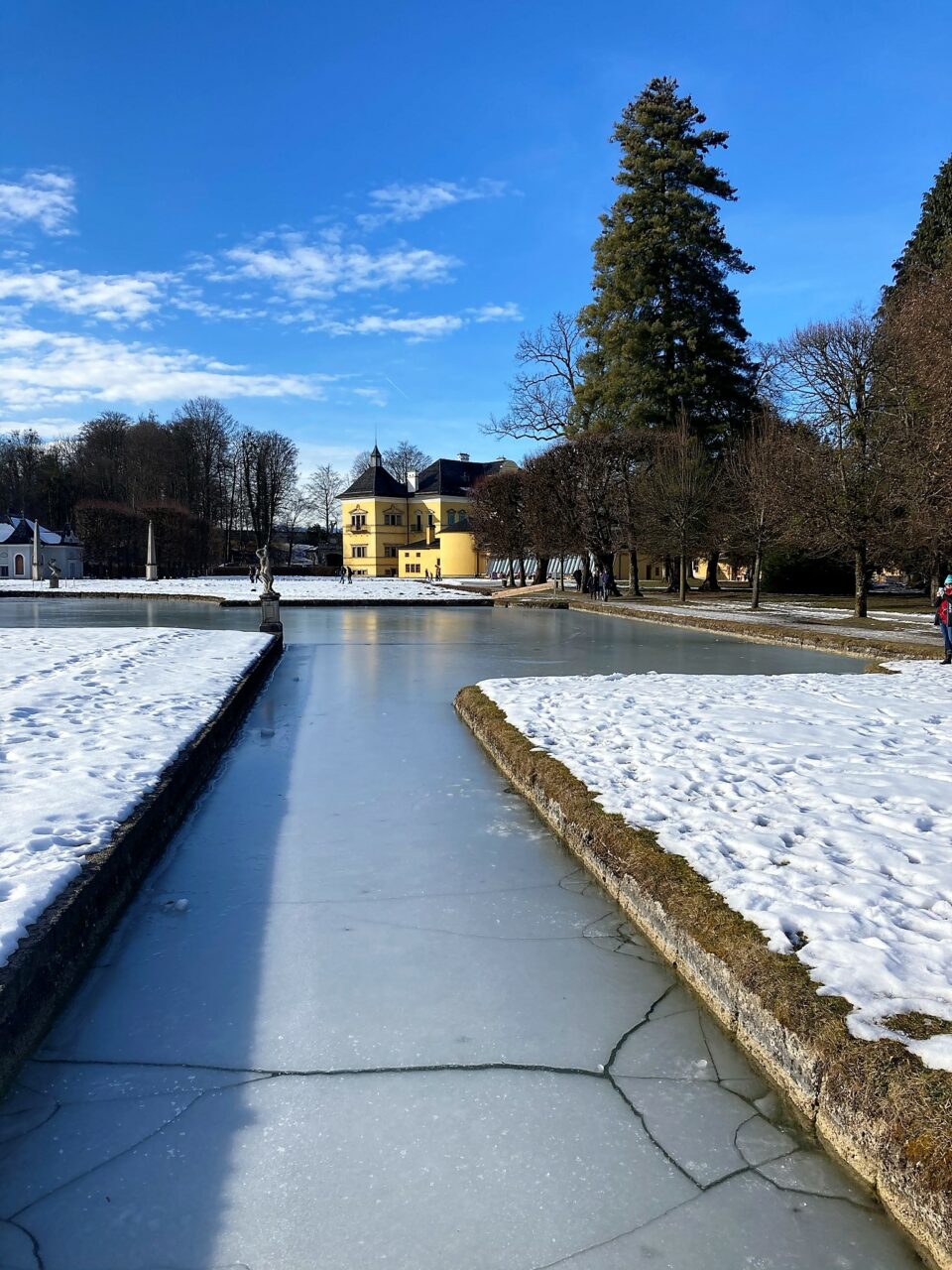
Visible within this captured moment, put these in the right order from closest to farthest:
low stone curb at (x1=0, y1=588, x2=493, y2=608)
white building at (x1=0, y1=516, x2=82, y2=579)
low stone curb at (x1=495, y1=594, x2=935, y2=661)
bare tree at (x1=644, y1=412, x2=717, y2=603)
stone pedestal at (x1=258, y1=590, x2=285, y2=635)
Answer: low stone curb at (x1=495, y1=594, x2=935, y2=661)
stone pedestal at (x1=258, y1=590, x2=285, y2=635)
low stone curb at (x1=0, y1=588, x2=493, y2=608)
bare tree at (x1=644, y1=412, x2=717, y2=603)
white building at (x1=0, y1=516, x2=82, y2=579)

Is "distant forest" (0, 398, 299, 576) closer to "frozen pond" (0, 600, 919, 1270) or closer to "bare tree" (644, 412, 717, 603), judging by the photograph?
"bare tree" (644, 412, 717, 603)

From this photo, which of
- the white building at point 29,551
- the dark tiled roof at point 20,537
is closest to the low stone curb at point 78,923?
the white building at point 29,551

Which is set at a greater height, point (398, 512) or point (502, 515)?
point (398, 512)

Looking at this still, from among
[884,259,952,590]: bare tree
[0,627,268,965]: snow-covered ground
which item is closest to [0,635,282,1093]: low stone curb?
[0,627,268,965]: snow-covered ground

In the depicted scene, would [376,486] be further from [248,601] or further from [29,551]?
[248,601]

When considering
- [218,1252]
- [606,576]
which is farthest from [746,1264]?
[606,576]

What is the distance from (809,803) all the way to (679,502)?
96.9 ft

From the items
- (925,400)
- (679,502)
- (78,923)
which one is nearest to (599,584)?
(679,502)

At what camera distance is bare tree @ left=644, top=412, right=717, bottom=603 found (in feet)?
110

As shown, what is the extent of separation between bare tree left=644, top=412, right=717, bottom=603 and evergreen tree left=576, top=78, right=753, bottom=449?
20.2 ft

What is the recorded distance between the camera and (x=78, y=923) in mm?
3725

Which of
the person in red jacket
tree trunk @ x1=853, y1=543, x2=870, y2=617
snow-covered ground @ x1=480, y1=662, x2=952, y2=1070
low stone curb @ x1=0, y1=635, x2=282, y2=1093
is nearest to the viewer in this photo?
low stone curb @ x1=0, y1=635, x2=282, y2=1093

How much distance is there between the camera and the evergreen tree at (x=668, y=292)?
41156mm

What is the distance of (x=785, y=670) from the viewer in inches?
533
